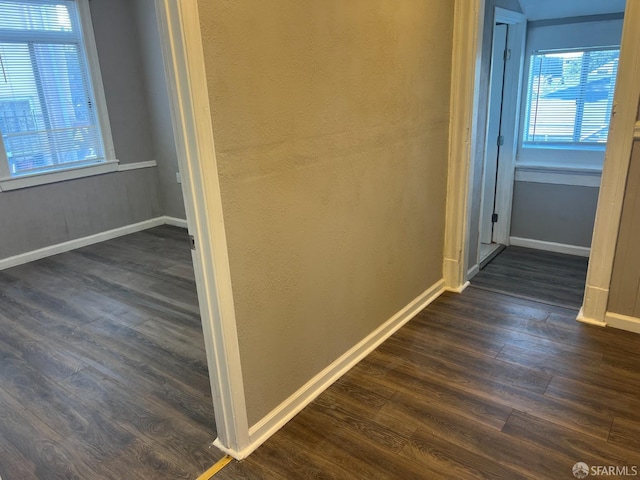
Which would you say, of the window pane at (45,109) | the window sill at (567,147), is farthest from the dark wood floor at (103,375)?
the window sill at (567,147)

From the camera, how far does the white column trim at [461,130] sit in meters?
2.89

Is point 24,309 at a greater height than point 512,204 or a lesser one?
lesser

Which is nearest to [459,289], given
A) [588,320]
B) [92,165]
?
[588,320]

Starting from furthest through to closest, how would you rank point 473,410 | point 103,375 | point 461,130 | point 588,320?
point 461,130
point 588,320
point 103,375
point 473,410

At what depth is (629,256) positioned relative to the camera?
267 centimetres

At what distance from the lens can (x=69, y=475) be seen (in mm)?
1864

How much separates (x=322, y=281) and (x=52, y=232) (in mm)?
3523

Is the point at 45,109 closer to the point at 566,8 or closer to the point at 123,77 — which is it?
the point at 123,77

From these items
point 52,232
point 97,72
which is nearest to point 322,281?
point 52,232

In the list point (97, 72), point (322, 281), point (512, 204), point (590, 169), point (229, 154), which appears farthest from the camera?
point (97, 72)

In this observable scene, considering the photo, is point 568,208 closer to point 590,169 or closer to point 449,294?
point 590,169

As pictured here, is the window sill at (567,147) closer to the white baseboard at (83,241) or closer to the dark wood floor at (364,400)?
the dark wood floor at (364,400)

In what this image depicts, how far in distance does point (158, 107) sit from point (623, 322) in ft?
15.4

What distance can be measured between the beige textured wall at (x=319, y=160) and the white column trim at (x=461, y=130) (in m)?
0.09
